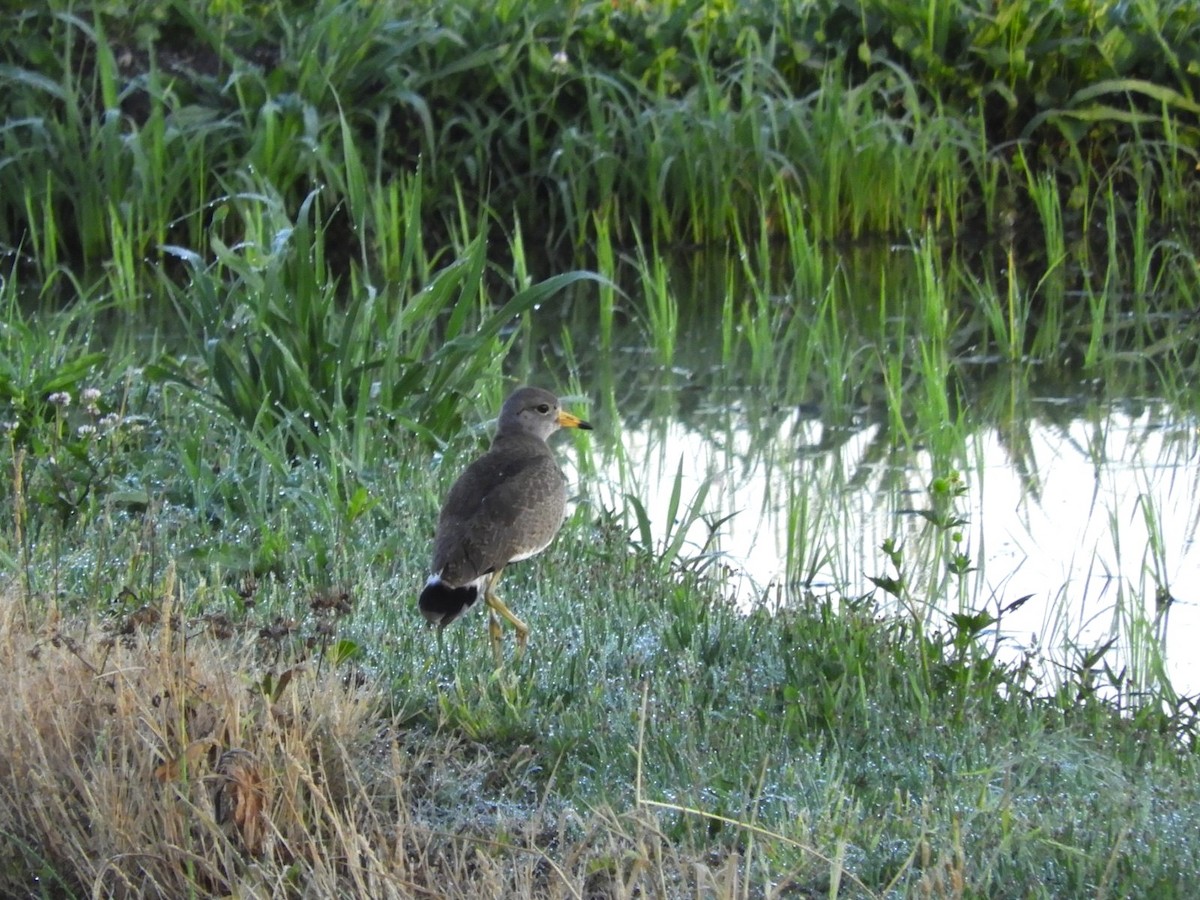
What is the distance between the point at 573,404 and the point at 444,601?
2.44m

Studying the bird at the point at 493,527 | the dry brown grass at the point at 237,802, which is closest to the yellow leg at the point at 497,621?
the bird at the point at 493,527

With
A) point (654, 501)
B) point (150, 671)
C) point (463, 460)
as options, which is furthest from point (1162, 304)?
point (150, 671)

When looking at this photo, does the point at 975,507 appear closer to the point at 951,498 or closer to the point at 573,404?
the point at 951,498

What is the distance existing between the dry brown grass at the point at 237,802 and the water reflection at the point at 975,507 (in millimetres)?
1615

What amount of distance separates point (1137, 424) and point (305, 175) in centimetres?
439

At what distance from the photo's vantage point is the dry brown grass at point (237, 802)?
2.74 m

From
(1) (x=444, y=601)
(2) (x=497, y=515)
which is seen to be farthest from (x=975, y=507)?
(1) (x=444, y=601)

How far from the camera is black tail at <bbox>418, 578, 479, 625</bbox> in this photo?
13.3 feet

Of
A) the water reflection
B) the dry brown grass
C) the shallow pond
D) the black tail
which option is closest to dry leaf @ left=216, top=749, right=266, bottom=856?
the dry brown grass

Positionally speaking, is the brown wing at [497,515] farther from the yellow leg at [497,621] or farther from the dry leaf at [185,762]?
the dry leaf at [185,762]

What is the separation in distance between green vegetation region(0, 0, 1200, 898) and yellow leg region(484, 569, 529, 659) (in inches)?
2.9

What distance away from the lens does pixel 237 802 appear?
9.59ft

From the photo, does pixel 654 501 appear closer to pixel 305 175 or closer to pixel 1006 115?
pixel 305 175

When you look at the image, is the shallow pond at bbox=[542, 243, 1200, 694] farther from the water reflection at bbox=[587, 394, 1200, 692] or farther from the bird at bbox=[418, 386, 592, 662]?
the bird at bbox=[418, 386, 592, 662]
